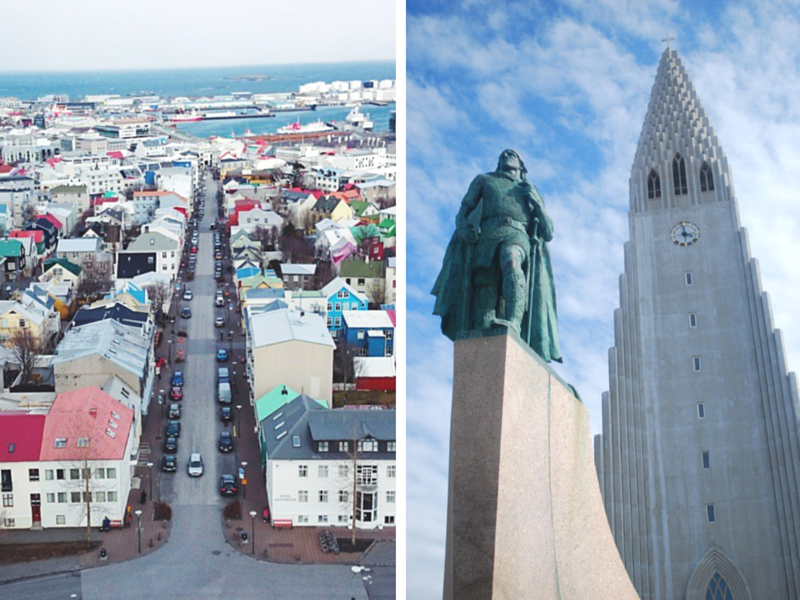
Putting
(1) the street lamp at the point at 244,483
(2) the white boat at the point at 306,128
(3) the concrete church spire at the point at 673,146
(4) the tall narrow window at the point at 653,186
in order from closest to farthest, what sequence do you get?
1. (1) the street lamp at the point at 244,483
2. (3) the concrete church spire at the point at 673,146
3. (4) the tall narrow window at the point at 653,186
4. (2) the white boat at the point at 306,128

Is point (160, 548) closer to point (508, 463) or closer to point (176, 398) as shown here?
point (176, 398)

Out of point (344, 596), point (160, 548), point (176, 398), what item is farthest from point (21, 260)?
point (344, 596)

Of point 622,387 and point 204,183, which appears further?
point 204,183

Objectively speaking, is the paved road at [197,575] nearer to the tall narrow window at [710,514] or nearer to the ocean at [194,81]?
the tall narrow window at [710,514]

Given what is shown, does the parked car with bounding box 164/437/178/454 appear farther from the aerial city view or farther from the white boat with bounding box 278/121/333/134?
the white boat with bounding box 278/121/333/134

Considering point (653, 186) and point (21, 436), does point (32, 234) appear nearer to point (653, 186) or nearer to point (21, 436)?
point (21, 436)

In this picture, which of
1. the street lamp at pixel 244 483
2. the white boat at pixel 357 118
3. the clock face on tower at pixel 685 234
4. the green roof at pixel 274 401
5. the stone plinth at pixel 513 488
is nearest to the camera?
the stone plinth at pixel 513 488

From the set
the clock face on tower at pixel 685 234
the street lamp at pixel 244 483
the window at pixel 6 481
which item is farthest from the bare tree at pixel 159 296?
the clock face on tower at pixel 685 234

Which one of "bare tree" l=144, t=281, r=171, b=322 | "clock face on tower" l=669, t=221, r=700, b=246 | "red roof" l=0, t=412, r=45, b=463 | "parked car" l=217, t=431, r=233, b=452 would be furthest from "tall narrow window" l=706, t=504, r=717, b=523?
"bare tree" l=144, t=281, r=171, b=322
